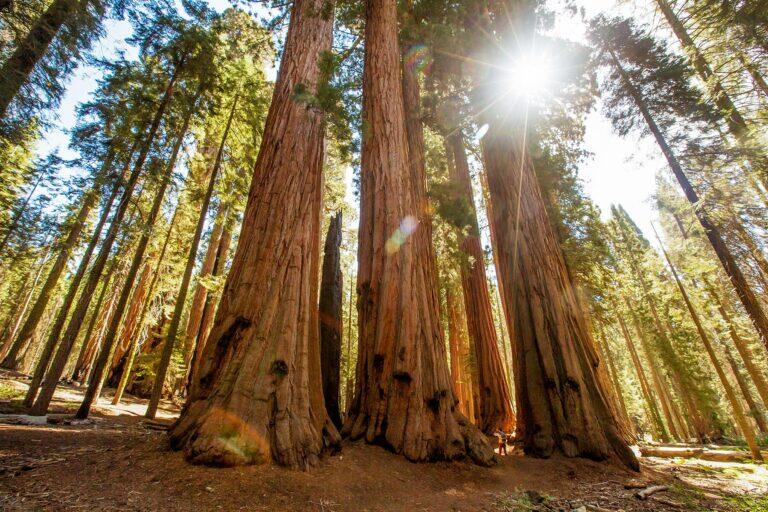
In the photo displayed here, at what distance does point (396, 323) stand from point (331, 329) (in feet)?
3.95

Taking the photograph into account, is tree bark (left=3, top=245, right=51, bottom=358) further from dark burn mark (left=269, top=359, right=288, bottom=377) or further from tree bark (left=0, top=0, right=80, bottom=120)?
dark burn mark (left=269, top=359, right=288, bottom=377)

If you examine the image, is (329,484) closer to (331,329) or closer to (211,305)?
(331,329)

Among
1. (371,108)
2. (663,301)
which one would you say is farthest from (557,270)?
(663,301)

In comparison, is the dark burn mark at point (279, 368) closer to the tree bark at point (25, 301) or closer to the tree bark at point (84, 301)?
the tree bark at point (84, 301)

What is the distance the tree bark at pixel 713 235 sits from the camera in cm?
805

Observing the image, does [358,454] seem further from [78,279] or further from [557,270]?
[78,279]

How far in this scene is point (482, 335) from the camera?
798cm

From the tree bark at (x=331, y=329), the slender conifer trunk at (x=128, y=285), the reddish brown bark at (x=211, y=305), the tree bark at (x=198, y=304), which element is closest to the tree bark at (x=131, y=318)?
the tree bark at (x=198, y=304)

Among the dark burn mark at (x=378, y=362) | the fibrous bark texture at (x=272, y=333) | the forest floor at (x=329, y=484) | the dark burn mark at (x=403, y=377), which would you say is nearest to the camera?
the forest floor at (x=329, y=484)

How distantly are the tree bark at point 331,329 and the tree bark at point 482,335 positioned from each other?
2.77 metres

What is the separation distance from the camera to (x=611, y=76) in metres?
11.3

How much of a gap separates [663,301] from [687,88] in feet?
49.4

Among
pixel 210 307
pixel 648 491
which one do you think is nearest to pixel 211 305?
pixel 210 307

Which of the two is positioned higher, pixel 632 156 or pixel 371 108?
pixel 632 156
